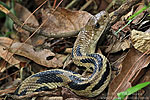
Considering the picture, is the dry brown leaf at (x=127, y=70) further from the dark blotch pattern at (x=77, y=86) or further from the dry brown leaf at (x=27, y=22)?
the dry brown leaf at (x=27, y=22)

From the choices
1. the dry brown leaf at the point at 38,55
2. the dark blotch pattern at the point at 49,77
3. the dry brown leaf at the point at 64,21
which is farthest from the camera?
the dry brown leaf at the point at 64,21

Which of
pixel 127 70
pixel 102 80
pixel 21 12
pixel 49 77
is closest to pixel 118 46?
pixel 127 70

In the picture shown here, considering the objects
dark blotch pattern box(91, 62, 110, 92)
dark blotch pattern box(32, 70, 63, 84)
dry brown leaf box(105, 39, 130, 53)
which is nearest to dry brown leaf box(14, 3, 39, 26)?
dark blotch pattern box(32, 70, 63, 84)

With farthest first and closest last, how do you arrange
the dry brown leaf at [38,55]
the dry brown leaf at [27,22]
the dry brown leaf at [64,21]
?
1. the dry brown leaf at [27,22]
2. the dry brown leaf at [64,21]
3. the dry brown leaf at [38,55]

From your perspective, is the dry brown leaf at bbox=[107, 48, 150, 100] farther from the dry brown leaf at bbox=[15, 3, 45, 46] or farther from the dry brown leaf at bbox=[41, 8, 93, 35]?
the dry brown leaf at bbox=[15, 3, 45, 46]

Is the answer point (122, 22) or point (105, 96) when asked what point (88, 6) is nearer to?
point (122, 22)

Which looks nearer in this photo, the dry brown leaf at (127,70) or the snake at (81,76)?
the dry brown leaf at (127,70)

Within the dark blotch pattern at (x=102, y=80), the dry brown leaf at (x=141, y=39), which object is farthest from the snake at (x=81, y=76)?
the dry brown leaf at (x=141, y=39)

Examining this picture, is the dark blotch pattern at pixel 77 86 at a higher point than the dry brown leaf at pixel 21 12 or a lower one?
lower
